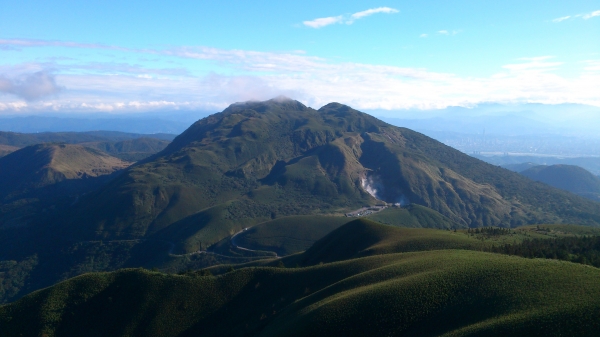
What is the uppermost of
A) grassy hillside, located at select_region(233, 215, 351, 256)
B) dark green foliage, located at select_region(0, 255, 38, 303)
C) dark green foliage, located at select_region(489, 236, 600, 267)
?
dark green foliage, located at select_region(489, 236, 600, 267)

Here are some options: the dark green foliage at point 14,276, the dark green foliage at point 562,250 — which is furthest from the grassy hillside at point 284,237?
the dark green foliage at point 562,250

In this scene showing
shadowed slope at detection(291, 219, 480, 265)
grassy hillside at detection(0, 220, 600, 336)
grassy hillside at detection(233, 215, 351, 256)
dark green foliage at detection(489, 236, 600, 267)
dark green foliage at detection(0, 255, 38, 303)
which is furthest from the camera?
grassy hillside at detection(233, 215, 351, 256)

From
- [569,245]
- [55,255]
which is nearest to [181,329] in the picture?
[569,245]

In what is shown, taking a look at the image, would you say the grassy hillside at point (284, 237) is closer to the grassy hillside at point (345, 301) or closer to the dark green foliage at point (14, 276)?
the grassy hillside at point (345, 301)

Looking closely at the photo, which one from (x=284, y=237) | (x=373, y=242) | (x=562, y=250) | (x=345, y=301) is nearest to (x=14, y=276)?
(x=284, y=237)

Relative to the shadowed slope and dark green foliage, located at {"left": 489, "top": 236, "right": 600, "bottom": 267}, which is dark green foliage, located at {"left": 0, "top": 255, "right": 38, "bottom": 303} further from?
dark green foliage, located at {"left": 489, "top": 236, "right": 600, "bottom": 267}

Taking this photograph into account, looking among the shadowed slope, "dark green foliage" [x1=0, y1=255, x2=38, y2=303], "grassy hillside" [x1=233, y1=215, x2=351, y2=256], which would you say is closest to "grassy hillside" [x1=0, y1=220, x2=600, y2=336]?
the shadowed slope

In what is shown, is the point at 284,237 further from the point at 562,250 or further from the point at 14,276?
the point at 562,250

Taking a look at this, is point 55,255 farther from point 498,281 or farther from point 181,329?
point 498,281
